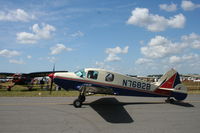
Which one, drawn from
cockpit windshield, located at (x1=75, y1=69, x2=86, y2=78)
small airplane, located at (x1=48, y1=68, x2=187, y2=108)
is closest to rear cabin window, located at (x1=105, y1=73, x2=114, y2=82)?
small airplane, located at (x1=48, y1=68, x2=187, y2=108)

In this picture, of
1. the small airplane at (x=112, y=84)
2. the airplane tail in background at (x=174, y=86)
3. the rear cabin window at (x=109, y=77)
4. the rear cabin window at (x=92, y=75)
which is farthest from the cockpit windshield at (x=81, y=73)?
the airplane tail in background at (x=174, y=86)

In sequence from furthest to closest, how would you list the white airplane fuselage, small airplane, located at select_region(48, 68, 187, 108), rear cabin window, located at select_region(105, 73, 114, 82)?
rear cabin window, located at select_region(105, 73, 114, 82) < the white airplane fuselage < small airplane, located at select_region(48, 68, 187, 108)

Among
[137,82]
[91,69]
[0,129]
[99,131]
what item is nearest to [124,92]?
[137,82]

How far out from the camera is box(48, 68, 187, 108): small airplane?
11952 mm

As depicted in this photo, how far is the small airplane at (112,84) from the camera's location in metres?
12.0

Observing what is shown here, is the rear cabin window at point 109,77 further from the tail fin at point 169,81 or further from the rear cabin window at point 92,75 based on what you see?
the tail fin at point 169,81

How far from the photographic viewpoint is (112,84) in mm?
12805

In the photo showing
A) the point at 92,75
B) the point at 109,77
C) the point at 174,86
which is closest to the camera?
the point at 92,75

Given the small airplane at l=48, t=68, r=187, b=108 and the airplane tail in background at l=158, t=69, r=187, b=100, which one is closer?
the small airplane at l=48, t=68, r=187, b=108

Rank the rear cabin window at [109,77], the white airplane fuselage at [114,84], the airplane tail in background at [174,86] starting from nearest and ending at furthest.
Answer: the white airplane fuselage at [114,84] → the rear cabin window at [109,77] → the airplane tail in background at [174,86]

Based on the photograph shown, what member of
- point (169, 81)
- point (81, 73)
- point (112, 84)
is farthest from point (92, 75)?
point (169, 81)

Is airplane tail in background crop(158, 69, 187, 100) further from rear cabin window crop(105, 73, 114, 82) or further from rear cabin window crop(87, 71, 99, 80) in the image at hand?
rear cabin window crop(87, 71, 99, 80)

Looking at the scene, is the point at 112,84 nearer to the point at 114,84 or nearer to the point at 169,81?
the point at 114,84

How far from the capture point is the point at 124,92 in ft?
43.3
